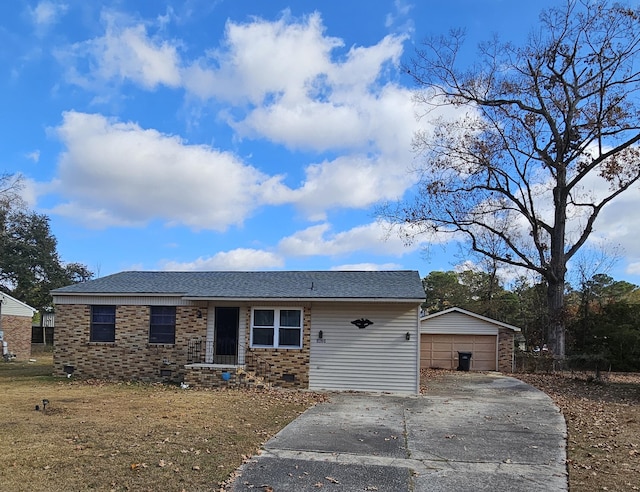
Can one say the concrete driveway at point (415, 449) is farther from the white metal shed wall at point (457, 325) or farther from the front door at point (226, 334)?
the white metal shed wall at point (457, 325)

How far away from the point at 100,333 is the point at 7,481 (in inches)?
430

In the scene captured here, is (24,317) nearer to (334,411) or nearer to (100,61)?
(100,61)

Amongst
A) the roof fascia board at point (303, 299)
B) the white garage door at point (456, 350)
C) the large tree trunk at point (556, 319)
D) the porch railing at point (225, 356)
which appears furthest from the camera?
the white garage door at point (456, 350)

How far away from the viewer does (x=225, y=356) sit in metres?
15.4

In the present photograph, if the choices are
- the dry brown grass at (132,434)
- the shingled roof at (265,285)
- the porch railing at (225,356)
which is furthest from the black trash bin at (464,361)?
the dry brown grass at (132,434)

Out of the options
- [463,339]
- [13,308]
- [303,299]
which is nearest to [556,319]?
[463,339]

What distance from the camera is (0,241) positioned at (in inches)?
1631

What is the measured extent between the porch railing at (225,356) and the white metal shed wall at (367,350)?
1.43m

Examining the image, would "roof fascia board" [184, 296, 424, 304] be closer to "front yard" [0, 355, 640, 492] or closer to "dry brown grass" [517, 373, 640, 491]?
"front yard" [0, 355, 640, 492]

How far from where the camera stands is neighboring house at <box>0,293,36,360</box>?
26.2 metres

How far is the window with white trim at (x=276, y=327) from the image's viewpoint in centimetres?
1480

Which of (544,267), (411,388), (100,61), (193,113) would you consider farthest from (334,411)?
(544,267)

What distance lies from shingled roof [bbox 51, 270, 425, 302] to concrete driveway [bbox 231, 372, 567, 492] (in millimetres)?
3315

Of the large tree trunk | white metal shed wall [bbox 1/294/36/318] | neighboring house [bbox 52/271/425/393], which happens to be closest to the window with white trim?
neighboring house [bbox 52/271/425/393]
